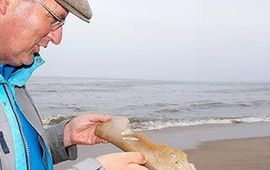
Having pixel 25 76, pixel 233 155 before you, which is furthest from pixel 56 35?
pixel 233 155

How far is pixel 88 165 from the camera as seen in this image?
221 cm

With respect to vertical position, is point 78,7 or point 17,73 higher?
point 78,7

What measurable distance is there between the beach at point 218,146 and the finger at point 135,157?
6588 millimetres

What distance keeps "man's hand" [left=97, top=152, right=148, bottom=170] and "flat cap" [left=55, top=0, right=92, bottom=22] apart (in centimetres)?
81

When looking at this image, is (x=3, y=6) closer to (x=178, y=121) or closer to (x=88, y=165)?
(x=88, y=165)

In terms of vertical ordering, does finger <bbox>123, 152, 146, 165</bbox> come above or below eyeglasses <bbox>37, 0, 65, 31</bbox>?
below

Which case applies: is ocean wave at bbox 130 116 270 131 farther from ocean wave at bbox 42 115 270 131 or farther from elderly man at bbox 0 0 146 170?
elderly man at bbox 0 0 146 170

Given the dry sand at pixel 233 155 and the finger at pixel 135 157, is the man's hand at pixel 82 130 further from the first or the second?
the dry sand at pixel 233 155

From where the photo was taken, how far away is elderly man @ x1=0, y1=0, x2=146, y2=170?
224 cm

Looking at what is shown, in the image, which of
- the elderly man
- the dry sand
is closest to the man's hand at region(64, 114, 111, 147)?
the elderly man

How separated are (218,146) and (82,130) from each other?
368 inches

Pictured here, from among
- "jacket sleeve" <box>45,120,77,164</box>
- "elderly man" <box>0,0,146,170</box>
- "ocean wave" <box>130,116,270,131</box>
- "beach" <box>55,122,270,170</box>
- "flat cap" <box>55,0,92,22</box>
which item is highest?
"flat cap" <box>55,0,92,22</box>

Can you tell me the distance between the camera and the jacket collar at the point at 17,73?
2.53m

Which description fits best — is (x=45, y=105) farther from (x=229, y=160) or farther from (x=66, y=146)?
(x=66, y=146)
